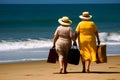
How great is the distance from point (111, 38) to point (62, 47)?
620 inches

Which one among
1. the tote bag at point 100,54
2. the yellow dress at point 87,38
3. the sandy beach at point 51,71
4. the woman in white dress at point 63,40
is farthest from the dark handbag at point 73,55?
the tote bag at point 100,54

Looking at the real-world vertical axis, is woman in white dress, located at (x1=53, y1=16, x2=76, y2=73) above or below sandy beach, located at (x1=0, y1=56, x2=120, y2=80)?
above

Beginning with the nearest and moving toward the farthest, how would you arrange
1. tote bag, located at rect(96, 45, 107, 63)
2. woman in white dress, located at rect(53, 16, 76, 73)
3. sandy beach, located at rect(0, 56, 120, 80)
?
sandy beach, located at rect(0, 56, 120, 80)
woman in white dress, located at rect(53, 16, 76, 73)
tote bag, located at rect(96, 45, 107, 63)

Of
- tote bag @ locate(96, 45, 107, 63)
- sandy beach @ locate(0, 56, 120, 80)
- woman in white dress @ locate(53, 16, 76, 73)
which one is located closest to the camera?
sandy beach @ locate(0, 56, 120, 80)

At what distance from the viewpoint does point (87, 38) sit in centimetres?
1396

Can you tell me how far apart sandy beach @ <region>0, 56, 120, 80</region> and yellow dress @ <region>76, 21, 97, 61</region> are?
0.45 metres

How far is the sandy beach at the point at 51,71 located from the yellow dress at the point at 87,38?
17.6 inches

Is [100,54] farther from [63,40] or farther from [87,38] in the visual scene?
[63,40]

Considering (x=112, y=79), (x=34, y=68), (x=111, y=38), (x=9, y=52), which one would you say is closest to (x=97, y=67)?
(x=34, y=68)

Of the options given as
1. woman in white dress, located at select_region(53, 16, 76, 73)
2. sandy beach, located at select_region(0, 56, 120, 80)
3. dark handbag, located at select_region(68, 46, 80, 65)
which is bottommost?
sandy beach, located at select_region(0, 56, 120, 80)

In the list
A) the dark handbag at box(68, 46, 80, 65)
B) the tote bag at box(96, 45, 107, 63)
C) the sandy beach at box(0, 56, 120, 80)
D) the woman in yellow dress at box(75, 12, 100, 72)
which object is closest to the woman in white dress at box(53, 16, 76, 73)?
the dark handbag at box(68, 46, 80, 65)

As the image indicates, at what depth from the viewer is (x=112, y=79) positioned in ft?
42.7

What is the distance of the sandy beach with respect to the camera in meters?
13.3

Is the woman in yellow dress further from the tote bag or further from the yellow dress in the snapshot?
the tote bag
